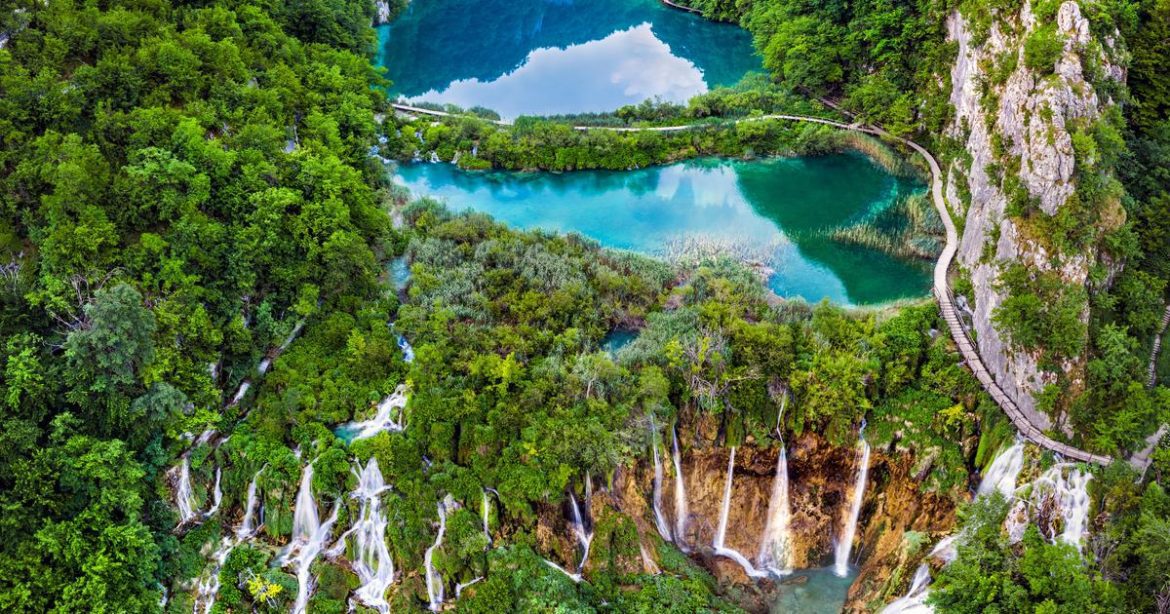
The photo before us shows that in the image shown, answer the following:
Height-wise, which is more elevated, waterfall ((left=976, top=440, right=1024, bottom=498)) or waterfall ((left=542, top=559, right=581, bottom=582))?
waterfall ((left=976, top=440, right=1024, bottom=498))

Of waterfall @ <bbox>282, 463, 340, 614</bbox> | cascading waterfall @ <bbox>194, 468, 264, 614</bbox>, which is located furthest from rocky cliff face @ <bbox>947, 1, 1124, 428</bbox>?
cascading waterfall @ <bbox>194, 468, 264, 614</bbox>

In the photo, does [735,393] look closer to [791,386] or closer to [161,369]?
[791,386]

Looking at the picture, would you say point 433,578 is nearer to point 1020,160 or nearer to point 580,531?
point 580,531

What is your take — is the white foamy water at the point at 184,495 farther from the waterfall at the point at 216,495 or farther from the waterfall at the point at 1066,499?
the waterfall at the point at 1066,499

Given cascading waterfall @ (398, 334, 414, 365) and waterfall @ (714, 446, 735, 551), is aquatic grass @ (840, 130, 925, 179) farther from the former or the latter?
cascading waterfall @ (398, 334, 414, 365)

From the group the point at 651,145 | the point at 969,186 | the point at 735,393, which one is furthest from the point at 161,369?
the point at 969,186

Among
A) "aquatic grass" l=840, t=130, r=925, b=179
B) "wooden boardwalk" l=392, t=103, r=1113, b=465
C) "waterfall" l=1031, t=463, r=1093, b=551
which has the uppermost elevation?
"aquatic grass" l=840, t=130, r=925, b=179
